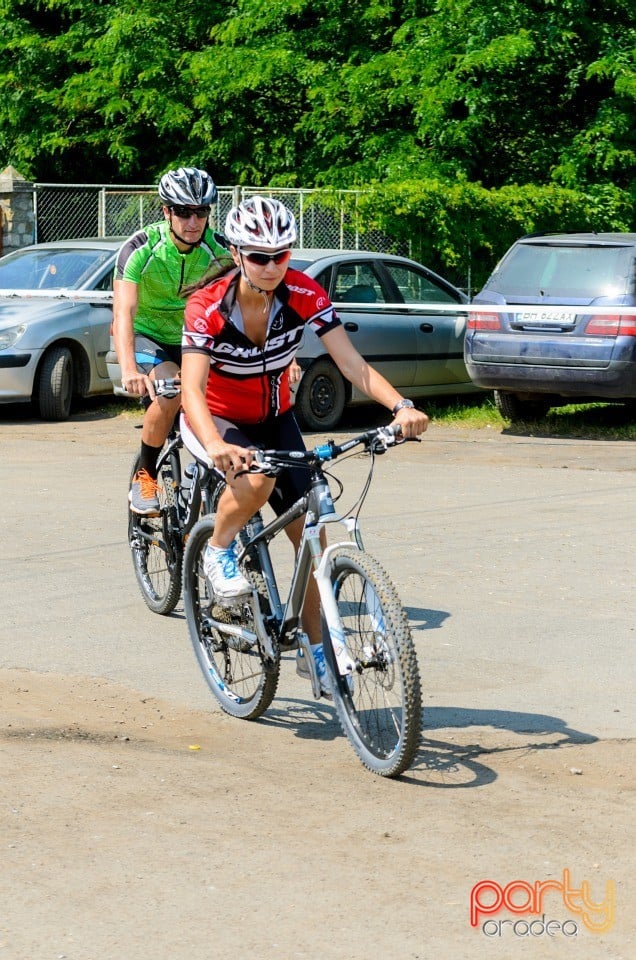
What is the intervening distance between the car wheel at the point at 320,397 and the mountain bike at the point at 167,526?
250 inches

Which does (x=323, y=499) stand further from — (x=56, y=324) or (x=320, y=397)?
(x=56, y=324)

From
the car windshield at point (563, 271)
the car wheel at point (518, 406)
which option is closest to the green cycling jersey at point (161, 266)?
the car windshield at point (563, 271)

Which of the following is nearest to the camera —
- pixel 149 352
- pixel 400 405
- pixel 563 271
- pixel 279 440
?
pixel 400 405

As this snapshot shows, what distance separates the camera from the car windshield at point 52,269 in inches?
614

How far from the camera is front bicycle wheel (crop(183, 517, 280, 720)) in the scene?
18.5ft

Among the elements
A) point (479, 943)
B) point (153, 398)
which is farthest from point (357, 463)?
point (479, 943)

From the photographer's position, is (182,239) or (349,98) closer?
(182,239)

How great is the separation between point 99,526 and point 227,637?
3890 millimetres

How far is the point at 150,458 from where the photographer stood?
7.34 m

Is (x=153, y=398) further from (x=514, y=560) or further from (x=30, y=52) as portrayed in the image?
(x=30, y=52)

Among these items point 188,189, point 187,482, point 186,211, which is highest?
point 188,189

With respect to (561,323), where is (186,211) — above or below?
above

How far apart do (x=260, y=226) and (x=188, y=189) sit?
5.87 feet

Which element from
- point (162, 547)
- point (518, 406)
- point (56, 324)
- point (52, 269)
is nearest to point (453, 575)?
point (162, 547)
